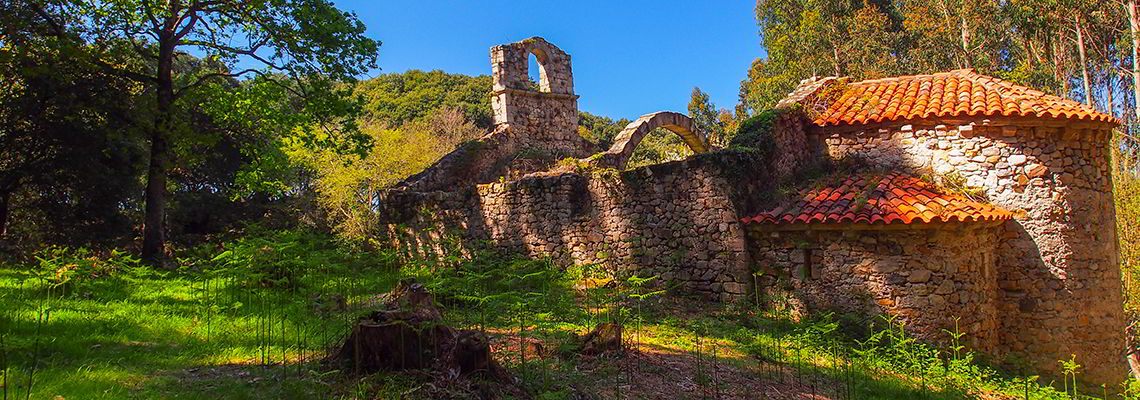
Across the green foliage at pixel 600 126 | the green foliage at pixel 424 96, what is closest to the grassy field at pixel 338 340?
the green foliage at pixel 424 96

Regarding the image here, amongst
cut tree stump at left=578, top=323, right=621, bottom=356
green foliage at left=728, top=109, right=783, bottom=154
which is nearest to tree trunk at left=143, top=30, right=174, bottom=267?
cut tree stump at left=578, top=323, right=621, bottom=356

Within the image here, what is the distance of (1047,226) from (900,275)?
291 centimetres

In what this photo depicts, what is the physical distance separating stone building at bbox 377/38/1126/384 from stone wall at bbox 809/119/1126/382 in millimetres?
21

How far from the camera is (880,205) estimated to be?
8.25m

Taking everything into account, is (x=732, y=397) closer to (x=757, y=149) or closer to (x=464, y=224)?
(x=757, y=149)

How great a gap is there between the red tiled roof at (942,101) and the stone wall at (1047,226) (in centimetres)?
19

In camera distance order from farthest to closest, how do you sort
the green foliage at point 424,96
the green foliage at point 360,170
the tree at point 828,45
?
the green foliage at point 424,96 → the tree at point 828,45 → the green foliage at point 360,170

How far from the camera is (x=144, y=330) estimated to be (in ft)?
20.2

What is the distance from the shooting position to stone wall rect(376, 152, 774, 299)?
934 centimetres

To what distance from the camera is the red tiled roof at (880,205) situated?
7.95 meters

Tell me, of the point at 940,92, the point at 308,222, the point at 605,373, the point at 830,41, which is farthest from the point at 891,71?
the point at 605,373

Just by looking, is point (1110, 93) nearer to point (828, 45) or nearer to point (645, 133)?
point (828, 45)

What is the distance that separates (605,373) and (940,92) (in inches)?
321

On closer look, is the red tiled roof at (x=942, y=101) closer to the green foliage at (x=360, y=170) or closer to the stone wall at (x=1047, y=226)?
the stone wall at (x=1047, y=226)
